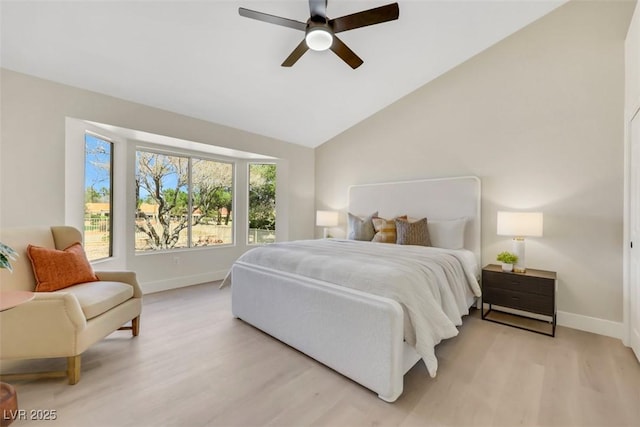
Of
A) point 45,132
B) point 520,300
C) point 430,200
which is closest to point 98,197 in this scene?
point 45,132

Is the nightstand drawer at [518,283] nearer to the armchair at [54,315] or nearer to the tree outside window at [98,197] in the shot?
the armchair at [54,315]

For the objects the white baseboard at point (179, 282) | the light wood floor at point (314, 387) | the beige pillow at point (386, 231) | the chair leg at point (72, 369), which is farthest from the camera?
the white baseboard at point (179, 282)

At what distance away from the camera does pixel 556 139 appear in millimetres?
2951

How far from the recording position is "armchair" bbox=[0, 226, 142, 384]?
177cm

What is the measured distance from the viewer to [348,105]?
168 inches

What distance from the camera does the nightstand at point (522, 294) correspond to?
2646 millimetres

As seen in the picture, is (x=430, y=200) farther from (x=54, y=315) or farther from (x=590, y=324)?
(x=54, y=315)

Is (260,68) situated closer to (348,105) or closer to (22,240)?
(348,105)

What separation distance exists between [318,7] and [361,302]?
217 centimetres

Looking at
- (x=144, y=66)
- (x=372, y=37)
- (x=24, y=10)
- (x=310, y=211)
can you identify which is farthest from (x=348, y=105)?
(x=24, y=10)

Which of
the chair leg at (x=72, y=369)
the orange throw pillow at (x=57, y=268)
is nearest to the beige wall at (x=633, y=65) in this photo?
the chair leg at (x=72, y=369)

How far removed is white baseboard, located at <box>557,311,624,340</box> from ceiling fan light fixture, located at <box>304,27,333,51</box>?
11.7ft

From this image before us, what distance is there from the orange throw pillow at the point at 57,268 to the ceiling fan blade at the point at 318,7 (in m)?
2.84

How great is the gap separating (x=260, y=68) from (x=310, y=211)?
2.80m
